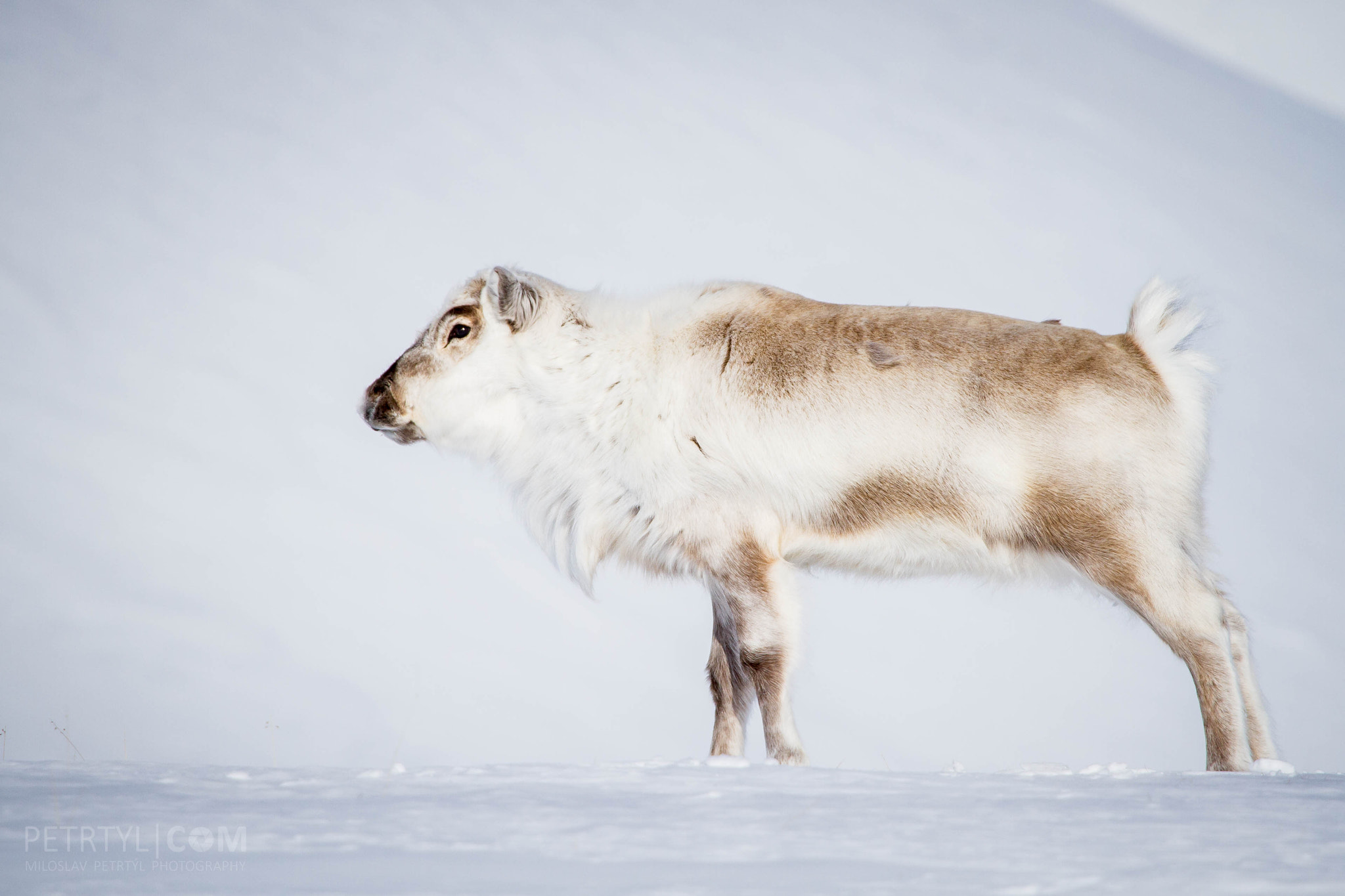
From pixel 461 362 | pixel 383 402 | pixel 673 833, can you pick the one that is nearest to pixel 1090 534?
pixel 673 833

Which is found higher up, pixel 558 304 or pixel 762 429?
pixel 558 304

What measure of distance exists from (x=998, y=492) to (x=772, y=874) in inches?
134

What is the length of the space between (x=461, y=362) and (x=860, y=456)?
2.46m

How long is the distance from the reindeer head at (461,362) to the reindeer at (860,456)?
32 mm

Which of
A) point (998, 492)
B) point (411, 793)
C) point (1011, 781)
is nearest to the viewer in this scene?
point (411, 793)

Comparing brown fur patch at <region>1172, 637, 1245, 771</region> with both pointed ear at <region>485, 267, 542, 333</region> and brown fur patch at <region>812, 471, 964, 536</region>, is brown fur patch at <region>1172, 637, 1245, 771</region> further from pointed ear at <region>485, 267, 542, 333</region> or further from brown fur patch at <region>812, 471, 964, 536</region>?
pointed ear at <region>485, 267, 542, 333</region>

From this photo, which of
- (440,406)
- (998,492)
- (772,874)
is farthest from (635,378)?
(772,874)

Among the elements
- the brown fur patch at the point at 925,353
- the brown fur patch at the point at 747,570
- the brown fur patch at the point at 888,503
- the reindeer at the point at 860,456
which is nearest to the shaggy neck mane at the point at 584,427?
the reindeer at the point at 860,456

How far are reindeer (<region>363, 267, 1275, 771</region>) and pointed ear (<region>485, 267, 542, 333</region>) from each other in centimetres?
1

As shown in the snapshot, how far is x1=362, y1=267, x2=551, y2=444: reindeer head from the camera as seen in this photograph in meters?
6.52

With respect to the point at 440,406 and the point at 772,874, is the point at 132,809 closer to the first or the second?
the point at 772,874

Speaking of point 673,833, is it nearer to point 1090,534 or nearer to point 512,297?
point 1090,534

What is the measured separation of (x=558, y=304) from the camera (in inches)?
259

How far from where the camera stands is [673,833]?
297cm
